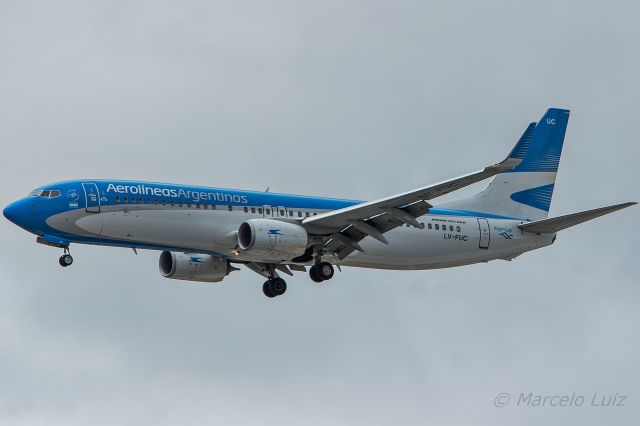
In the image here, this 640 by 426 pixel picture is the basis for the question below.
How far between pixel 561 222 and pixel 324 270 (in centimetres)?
1052

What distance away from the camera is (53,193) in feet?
161

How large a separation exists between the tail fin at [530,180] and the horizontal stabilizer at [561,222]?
2.32 meters

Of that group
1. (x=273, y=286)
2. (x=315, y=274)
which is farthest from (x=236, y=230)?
(x=273, y=286)

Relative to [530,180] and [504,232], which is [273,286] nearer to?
[504,232]

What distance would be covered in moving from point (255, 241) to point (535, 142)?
17.4 m

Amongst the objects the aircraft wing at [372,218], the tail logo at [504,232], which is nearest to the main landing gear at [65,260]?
the aircraft wing at [372,218]

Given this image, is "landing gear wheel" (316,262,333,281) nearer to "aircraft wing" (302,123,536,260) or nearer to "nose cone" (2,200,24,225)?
"aircraft wing" (302,123,536,260)

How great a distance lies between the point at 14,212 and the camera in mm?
48844

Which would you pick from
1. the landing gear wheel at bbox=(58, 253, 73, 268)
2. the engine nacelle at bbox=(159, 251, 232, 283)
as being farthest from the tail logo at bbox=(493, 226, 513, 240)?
the landing gear wheel at bbox=(58, 253, 73, 268)

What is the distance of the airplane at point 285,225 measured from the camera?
48844 mm

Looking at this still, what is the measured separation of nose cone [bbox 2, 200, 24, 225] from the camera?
48812mm

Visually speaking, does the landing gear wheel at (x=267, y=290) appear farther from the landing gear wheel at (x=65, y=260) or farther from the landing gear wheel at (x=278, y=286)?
the landing gear wheel at (x=65, y=260)

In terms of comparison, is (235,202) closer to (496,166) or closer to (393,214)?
(393,214)

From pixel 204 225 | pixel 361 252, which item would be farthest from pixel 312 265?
pixel 204 225
